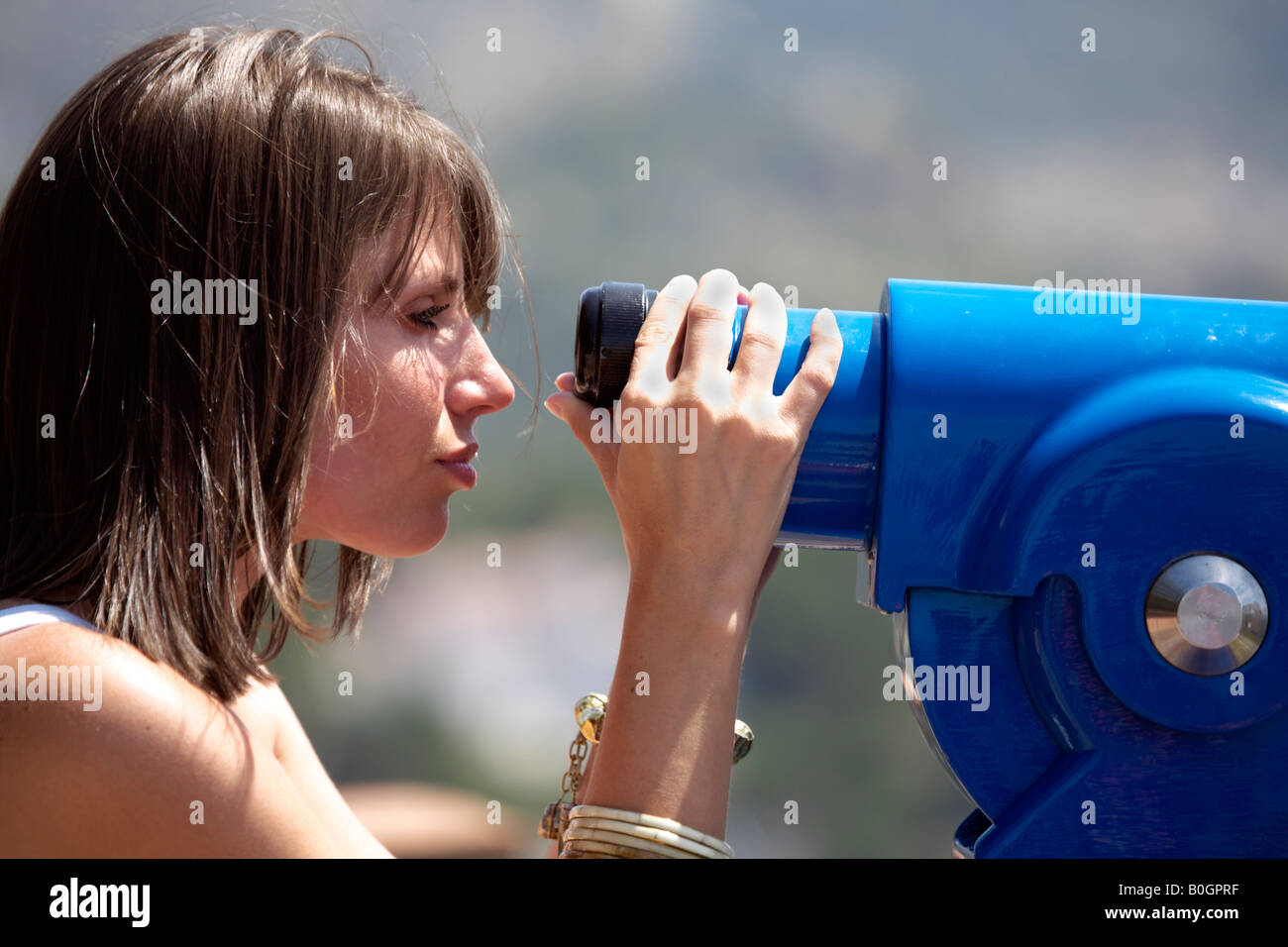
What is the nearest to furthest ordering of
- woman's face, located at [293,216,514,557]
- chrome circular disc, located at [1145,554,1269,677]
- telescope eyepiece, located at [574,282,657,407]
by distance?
chrome circular disc, located at [1145,554,1269,677] < telescope eyepiece, located at [574,282,657,407] < woman's face, located at [293,216,514,557]

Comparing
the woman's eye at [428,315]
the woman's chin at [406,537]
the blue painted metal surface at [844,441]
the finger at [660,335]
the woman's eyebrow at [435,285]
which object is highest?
the woman's eyebrow at [435,285]

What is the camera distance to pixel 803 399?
0.73 m

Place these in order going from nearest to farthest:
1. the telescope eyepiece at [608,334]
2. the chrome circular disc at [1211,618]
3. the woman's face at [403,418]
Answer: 1. the chrome circular disc at [1211,618]
2. the telescope eyepiece at [608,334]
3. the woman's face at [403,418]

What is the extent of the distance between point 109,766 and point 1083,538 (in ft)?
2.17

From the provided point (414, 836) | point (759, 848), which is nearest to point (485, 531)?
point (414, 836)

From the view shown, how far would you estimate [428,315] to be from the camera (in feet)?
3.22

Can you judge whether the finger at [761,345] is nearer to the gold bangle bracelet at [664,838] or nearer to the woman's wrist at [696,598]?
the woman's wrist at [696,598]

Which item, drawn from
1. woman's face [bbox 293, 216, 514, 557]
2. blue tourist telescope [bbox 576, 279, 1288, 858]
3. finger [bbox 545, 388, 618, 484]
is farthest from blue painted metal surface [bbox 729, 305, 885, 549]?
woman's face [bbox 293, 216, 514, 557]

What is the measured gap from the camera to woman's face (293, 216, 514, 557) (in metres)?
0.94

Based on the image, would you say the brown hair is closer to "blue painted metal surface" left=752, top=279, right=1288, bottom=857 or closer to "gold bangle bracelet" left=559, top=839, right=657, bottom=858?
"gold bangle bracelet" left=559, top=839, right=657, bottom=858

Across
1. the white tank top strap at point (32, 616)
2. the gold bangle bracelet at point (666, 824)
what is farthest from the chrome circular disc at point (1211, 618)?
the white tank top strap at point (32, 616)

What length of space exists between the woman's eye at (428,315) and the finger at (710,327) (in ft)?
0.99

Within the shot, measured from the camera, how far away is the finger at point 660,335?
736 mm
